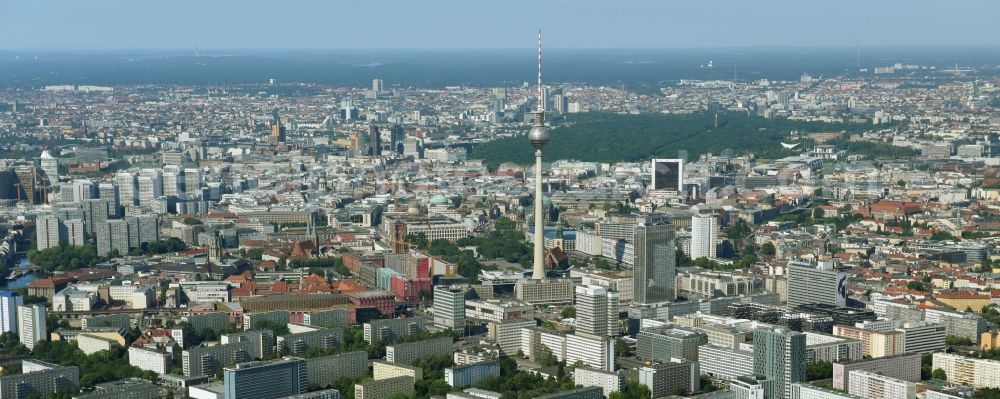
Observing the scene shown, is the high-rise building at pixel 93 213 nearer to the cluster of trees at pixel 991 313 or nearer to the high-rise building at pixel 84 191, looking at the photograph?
the high-rise building at pixel 84 191

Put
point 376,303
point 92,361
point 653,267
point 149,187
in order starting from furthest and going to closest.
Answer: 1. point 149,187
2. point 653,267
3. point 376,303
4. point 92,361

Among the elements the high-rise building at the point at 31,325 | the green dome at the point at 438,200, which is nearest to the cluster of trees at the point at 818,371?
the high-rise building at the point at 31,325

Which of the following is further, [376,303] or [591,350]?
[376,303]

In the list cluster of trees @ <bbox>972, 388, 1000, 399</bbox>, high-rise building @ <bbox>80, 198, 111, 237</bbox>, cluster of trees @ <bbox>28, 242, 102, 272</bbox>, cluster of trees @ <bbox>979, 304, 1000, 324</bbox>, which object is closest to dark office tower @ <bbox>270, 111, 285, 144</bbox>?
high-rise building @ <bbox>80, 198, 111, 237</bbox>

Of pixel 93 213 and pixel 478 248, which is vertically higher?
pixel 93 213

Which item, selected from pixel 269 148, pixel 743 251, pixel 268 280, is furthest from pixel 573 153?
pixel 268 280

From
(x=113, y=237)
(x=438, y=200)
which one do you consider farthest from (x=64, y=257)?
(x=438, y=200)

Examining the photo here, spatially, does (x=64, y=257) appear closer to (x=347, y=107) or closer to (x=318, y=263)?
(x=318, y=263)
